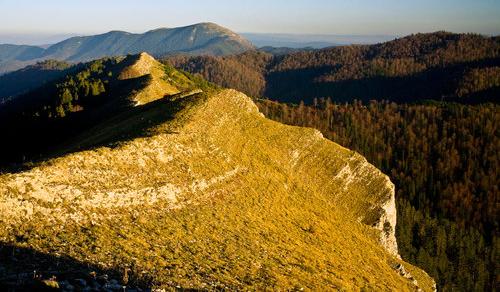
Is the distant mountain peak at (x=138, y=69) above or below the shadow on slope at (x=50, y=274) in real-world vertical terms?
above

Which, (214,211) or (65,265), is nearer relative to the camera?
(65,265)

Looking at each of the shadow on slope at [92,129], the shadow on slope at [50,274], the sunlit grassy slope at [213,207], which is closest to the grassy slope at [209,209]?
the sunlit grassy slope at [213,207]

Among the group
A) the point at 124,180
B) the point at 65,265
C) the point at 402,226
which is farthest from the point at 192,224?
the point at 402,226

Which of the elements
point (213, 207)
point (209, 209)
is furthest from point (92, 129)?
point (209, 209)

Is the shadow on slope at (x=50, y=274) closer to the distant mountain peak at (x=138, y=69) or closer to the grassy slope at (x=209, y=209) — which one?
the grassy slope at (x=209, y=209)

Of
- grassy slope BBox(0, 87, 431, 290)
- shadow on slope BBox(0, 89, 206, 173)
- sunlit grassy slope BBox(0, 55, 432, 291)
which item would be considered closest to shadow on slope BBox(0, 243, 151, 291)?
sunlit grassy slope BBox(0, 55, 432, 291)

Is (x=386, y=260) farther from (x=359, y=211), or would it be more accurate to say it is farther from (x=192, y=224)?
(x=192, y=224)

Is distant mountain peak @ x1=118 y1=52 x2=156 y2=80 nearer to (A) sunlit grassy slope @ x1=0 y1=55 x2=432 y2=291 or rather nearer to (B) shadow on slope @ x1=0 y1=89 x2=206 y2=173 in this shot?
(B) shadow on slope @ x1=0 y1=89 x2=206 y2=173

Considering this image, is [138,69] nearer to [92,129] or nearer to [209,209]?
[92,129]
